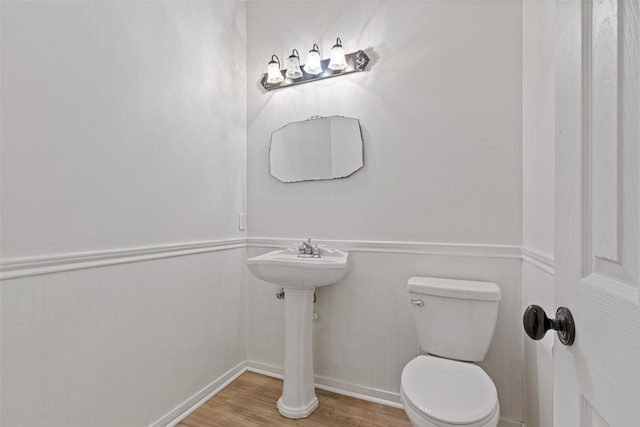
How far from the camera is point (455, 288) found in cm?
149

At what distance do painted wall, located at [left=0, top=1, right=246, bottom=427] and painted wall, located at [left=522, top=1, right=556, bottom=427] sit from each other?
174 cm

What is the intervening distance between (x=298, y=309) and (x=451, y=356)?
84 centimetres

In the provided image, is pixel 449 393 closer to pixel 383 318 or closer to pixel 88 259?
pixel 383 318

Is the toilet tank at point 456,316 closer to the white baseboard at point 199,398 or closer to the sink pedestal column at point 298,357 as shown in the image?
the sink pedestal column at point 298,357

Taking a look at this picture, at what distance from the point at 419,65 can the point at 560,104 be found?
134cm

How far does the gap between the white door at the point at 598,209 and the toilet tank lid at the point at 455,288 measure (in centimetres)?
86

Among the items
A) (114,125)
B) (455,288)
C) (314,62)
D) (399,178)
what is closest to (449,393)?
(455,288)

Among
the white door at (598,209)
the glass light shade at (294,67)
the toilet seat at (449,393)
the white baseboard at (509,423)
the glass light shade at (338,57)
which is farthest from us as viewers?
the glass light shade at (294,67)

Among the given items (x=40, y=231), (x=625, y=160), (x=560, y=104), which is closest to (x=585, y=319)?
(x=625, y=160)

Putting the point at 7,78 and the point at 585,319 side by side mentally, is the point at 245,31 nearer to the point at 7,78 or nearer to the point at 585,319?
the point at 7,78

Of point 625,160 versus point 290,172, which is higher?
point 290,172

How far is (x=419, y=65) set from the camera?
1789 mm

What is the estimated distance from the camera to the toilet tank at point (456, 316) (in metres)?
1.46

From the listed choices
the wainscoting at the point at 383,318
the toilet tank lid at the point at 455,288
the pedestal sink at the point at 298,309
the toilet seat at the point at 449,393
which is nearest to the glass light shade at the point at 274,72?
the wainscoting at the point at 383,318
